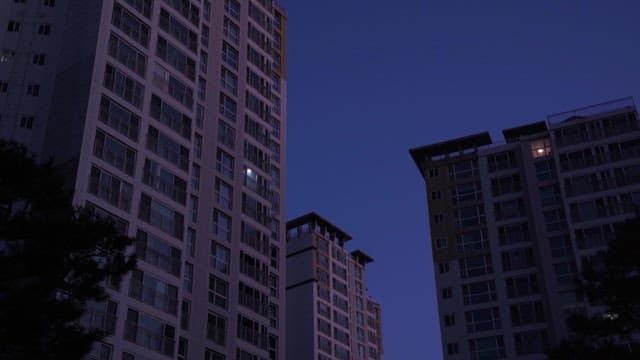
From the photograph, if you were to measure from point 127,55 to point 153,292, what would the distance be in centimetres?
1559

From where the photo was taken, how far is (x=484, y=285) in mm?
77812

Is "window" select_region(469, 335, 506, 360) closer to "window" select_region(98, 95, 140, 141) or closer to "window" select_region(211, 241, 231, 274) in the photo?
"window" select_region(211, 241, 231, 274)

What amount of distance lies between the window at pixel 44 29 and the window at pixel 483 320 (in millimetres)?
45475

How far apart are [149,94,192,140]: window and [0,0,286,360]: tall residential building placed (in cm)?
10

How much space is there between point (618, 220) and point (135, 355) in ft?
151

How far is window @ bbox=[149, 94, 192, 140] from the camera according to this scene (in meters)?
53.2

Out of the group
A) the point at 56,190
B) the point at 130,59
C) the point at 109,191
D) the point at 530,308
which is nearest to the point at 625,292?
the point at 56,190

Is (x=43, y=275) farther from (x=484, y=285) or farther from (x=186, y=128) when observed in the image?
(x=484, y=285)

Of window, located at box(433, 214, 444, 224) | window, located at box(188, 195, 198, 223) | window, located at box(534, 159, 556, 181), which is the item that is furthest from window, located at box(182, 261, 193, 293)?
window, located at box(534, 159, 556, 181)

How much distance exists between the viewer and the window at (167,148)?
52031 mm

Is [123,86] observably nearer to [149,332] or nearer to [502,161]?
[149,332]

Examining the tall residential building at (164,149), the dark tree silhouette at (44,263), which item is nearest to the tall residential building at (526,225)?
the tall residential building at (164,149)

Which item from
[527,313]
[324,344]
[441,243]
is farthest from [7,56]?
[324,344]

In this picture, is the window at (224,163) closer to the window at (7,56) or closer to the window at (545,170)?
the window at (7,56)
